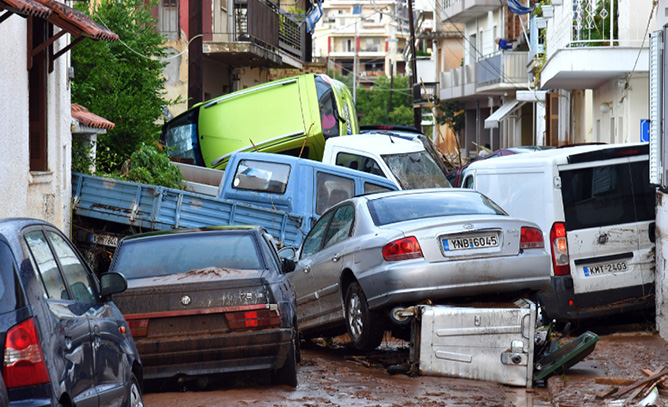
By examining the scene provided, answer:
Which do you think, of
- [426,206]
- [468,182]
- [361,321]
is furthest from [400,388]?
[468,182]

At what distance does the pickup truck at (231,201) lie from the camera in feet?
54.9

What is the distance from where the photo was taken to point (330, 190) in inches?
691

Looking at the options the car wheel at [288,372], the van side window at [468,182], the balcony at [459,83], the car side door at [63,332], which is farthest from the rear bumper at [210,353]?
the balcony at [459,83]

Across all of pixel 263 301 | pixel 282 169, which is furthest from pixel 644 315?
pixel 282 169

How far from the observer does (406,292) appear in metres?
9.34

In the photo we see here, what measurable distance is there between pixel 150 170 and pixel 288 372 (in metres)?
10.7

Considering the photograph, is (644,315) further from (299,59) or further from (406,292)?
(299,59)

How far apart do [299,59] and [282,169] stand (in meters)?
20.6

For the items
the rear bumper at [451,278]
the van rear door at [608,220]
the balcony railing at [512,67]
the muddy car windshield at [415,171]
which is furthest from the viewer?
the balcony railing at [512,67]

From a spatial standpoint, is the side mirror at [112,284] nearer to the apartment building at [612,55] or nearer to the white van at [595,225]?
the white van at [595,225]

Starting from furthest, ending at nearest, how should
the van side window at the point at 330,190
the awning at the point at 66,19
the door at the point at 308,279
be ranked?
1. the van side window at the point at 330,190
2. the door at the point at 308,279
3. the awning at the point at 66,19

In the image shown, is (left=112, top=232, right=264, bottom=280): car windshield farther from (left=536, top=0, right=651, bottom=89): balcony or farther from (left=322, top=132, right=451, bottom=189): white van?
(left=536, top=0, right=651, bottom=89): balcony

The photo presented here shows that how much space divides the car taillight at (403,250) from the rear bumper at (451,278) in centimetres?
5

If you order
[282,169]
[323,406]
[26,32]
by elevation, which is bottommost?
[323,406]
